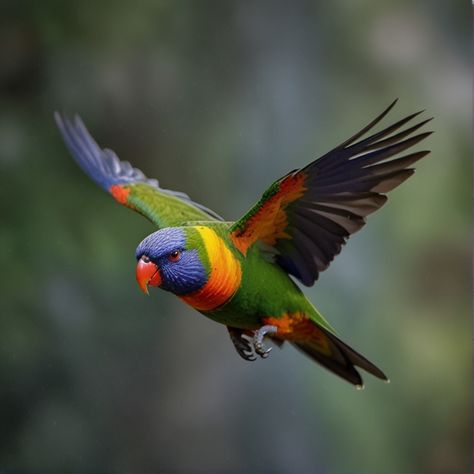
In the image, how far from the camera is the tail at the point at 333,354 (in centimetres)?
179

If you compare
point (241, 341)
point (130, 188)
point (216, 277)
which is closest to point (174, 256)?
point (216, 277)

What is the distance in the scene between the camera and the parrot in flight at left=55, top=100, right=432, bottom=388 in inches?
58.6

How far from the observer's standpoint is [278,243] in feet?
5.74

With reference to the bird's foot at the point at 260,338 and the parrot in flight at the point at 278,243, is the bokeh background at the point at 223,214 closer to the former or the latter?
the parrot in flight at the point at 278,243

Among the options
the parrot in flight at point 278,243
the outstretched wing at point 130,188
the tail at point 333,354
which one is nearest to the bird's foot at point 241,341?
the parrot in flight at point 278,243

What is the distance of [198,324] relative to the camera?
345cm

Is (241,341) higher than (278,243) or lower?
lower

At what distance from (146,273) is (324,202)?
0.41 m

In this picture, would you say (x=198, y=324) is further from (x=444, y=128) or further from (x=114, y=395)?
(x=444, y=128)

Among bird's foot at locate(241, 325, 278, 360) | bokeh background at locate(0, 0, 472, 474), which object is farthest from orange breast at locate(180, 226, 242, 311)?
bokeh background at locate(0, 0, 472, 474)

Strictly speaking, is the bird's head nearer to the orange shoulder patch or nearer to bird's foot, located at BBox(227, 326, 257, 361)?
the orange shoulder patch

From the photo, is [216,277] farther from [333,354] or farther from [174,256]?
[333,354]

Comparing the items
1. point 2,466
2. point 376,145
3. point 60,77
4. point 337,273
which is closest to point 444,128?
point 337,273

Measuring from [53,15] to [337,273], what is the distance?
1653 millimetres
